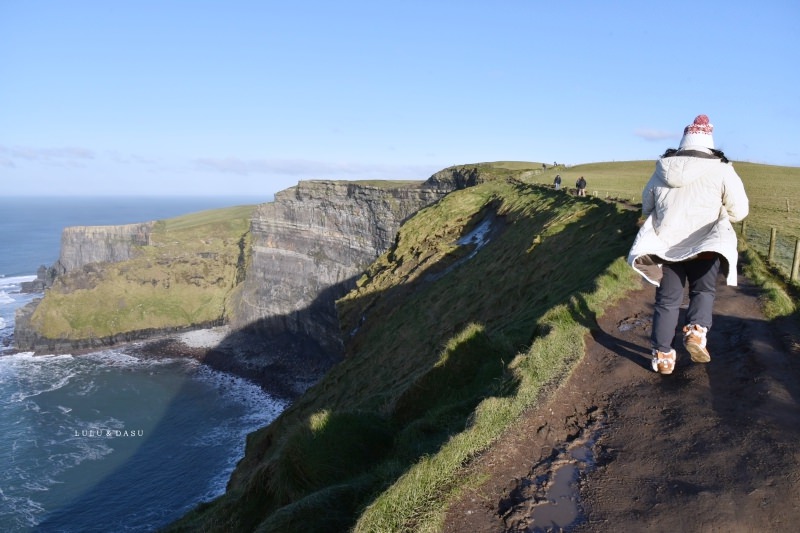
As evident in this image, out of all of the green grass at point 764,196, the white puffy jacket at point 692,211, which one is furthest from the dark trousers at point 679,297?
the green grass at point 764,196

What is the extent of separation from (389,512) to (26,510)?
50628 millimetres

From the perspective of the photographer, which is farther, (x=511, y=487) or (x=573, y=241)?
(x=573, y=241)

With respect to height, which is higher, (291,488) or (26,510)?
(291,488)

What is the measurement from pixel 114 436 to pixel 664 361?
60767 millimetres

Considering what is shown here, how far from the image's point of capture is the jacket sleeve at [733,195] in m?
6.85

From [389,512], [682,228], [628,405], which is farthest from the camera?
[682,228]

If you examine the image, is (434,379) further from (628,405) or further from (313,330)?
(313,330)

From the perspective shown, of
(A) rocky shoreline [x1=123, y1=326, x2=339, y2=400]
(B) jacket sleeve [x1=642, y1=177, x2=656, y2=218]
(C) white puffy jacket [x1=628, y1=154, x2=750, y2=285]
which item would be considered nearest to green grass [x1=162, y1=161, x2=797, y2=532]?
(C) white puffy jacket [x1=628, y1=154, x2=750, y2=285]

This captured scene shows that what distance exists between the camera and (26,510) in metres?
41.3

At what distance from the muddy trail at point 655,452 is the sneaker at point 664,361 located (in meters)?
0.12

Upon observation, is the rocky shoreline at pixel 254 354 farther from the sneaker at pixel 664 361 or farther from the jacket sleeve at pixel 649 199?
the jacket sleeve at pixel 649 199

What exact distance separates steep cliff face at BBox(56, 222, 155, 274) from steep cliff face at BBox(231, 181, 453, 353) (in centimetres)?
3707

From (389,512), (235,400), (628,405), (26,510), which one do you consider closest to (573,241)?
(628,405)

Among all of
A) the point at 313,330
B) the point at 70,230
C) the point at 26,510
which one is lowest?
the point at 26,510
